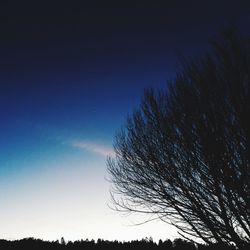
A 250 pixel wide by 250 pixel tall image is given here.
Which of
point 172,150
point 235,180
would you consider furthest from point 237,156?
point 172,150

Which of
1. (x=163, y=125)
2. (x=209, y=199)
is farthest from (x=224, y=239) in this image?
(x=163, y=125)

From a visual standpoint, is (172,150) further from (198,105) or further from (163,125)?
(198,105)

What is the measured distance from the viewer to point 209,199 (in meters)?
5.20

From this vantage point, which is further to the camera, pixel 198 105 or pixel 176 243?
pixel 176 243

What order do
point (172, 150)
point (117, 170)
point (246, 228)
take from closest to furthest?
point (246, 228) < point (172, 150) < point (117, 170)

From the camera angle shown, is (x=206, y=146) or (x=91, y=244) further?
(x=91, y=244)

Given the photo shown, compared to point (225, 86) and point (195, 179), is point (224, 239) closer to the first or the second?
point (195, 179)

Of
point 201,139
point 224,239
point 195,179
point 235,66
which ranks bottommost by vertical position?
point 224,239

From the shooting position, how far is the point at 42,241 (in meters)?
7.88

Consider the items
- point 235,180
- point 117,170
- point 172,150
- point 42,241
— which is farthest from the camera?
point 42,241

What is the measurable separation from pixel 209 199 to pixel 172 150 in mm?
1186

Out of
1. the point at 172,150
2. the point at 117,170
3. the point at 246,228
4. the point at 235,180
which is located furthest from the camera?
the point at 117,170

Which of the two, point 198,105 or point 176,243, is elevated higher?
point 198,105

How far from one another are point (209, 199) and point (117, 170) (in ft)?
7.79
